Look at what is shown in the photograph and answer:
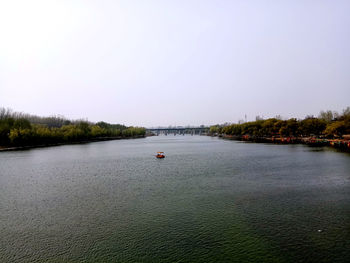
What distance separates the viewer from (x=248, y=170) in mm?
30531

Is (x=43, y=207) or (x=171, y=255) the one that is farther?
(x=43, y=207)

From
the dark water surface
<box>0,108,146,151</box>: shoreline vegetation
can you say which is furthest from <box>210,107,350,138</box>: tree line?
<box>0,108,146,151</box>: shoreline vegetation

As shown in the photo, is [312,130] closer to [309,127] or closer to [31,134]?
[309,127]

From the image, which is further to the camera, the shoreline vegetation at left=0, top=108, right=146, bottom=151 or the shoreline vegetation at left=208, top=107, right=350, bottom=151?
the shoreline vegetation at left=0, top=108, right=146, bottom=151

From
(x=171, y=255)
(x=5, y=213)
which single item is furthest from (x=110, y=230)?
(x=5, y=213)

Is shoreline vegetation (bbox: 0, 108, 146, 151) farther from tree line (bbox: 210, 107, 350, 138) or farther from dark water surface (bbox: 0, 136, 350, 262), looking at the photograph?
tree line (bbox: 210, 107, 350, 138)

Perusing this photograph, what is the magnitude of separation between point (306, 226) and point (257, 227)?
8.47 feet

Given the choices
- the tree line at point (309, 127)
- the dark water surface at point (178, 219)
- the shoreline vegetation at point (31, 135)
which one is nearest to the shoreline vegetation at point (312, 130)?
the tree line at point (309, 127)

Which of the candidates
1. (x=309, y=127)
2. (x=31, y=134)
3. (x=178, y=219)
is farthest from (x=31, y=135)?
(x=309, y=127)

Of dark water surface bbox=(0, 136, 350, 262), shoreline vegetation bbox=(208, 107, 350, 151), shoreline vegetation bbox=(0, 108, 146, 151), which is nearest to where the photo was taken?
dark water surface bbox=(0, 136, 350, 262)

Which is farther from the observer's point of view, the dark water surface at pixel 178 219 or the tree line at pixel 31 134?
the tree line at pixel 31 134

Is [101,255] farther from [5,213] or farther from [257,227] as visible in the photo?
[5,213]

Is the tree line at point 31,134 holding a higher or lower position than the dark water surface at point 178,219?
higher

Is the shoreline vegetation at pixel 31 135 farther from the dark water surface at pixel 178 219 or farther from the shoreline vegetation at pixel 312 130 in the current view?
the shoreline vegetation at pixel 312 130
